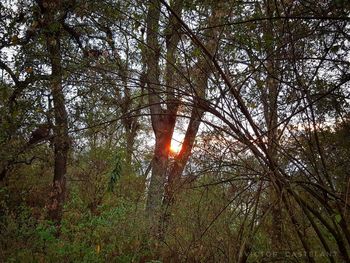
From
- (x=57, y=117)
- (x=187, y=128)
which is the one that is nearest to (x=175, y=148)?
(x=187, y=128)

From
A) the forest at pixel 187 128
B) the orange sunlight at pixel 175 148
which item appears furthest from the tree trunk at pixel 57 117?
the orange sunlight at pixel 175 148

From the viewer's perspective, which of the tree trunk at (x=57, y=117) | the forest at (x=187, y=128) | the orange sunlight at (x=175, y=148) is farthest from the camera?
the orange sunlight at (x=175, y=148)

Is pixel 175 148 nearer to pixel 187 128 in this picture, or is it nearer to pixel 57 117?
pixel 187 128

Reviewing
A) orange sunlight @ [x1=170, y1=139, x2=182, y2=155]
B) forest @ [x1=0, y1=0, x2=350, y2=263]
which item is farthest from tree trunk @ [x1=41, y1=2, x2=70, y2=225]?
orange sunlight @ [x1=170, y1=139, x2=182, y2=155]

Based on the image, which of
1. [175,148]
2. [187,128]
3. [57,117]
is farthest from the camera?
[175,148]

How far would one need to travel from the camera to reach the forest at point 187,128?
2.98 m

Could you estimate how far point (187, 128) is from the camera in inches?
284

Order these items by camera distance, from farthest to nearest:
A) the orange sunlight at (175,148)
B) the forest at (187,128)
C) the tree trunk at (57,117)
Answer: the orange sunlight at (175,148) → the tree trunk at (57,117) → the forest at (187,128)

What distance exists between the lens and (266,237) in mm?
3973

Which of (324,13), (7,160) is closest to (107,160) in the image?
(7,160)

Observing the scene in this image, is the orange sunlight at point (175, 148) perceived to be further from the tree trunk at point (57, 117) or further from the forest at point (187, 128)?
the tree trunk at point (57, 117)

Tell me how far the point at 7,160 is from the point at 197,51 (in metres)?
5.62

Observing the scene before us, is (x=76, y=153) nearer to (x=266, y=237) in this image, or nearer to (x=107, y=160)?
(x=107, y=160)

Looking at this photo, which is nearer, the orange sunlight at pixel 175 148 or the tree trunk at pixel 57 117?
A: the tree trunk at pixel 57 117
